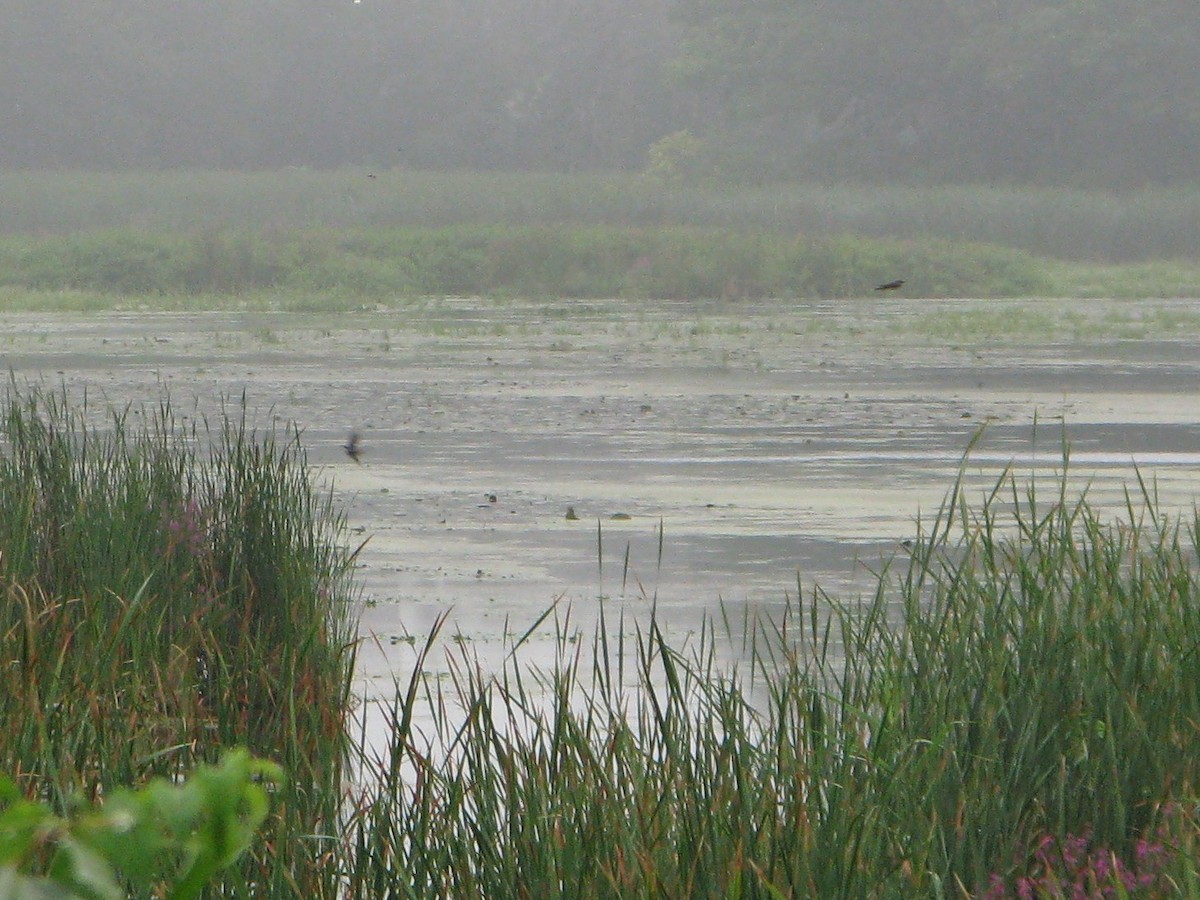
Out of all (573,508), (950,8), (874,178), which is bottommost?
(573,508)

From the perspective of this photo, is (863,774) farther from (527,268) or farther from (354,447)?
(527,268)

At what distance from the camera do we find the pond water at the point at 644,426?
8.31 meters

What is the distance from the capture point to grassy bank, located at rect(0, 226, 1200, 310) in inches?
1297

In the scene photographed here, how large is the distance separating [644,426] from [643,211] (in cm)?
2744

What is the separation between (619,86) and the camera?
70.9m

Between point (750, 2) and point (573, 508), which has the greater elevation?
point (750, 2)

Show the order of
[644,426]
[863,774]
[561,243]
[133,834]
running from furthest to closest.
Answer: [561,243] → [644,426] → [863,774] → [133,834]

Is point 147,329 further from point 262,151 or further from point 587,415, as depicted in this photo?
point 262,151

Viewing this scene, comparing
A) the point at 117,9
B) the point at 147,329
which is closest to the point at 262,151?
the point at 117,9

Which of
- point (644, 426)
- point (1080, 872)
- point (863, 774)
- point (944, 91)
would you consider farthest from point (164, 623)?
point (944, 91)

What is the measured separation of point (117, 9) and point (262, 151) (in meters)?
6.75

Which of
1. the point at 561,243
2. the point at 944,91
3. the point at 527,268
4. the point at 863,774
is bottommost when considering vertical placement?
the point at 863,774

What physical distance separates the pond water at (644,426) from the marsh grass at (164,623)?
2.04 ft

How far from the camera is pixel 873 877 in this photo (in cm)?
289
